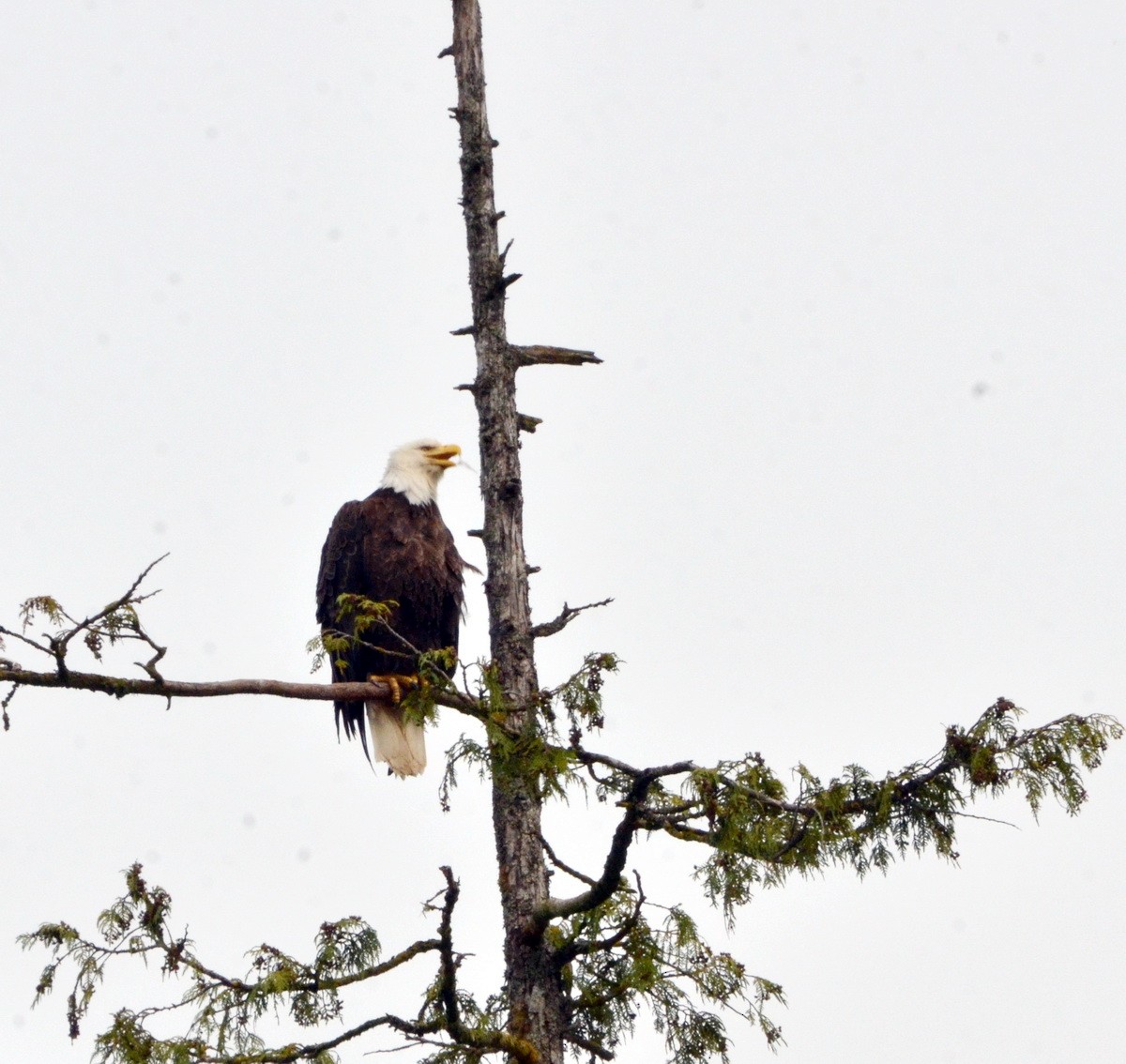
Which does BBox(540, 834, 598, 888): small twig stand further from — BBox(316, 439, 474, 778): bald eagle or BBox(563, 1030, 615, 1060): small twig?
BBox(316, 439, 474, 778): bald eagle

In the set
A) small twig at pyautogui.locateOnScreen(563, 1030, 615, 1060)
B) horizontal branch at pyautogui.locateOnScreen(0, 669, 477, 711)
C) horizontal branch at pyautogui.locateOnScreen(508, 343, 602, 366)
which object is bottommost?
small twig at pyautogui.locateOnScreen(563, 1030, 615, 1060)

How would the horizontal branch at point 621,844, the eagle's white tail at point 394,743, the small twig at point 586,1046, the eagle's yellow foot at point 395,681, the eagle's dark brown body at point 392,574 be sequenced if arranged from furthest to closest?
the eagle's white tail at point 394,743
the eagle's dark brown body at point 392,574
the eagle's yellow foot at point 395,681
the small twig at point 586,1046
the horizontal branch at point 621,844

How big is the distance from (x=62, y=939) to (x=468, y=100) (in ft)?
10.4

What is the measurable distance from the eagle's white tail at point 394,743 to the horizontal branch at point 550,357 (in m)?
2.25

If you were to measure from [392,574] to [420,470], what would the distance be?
0.67m

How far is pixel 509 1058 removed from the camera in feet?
13.9

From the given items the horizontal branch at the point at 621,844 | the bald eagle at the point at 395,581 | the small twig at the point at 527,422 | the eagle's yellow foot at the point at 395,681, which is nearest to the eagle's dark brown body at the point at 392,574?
the bald eagle at the point at 395,581

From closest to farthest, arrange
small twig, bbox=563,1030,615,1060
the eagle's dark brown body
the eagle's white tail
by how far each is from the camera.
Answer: small twig, bbox=563,1030,615,1060 < the eagle's dark brown body < the eagle's white tail

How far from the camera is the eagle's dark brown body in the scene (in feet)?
22.4

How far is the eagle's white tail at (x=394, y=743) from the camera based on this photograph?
22.9 ft

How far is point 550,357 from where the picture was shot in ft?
17.5

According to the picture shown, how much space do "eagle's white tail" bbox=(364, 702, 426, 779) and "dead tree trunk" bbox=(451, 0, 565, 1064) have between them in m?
2.16

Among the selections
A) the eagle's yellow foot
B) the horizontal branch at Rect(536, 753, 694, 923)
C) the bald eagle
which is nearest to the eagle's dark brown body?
the bald eagle

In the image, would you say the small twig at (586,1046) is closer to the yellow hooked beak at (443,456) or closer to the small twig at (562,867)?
the small twig at (562,867)
